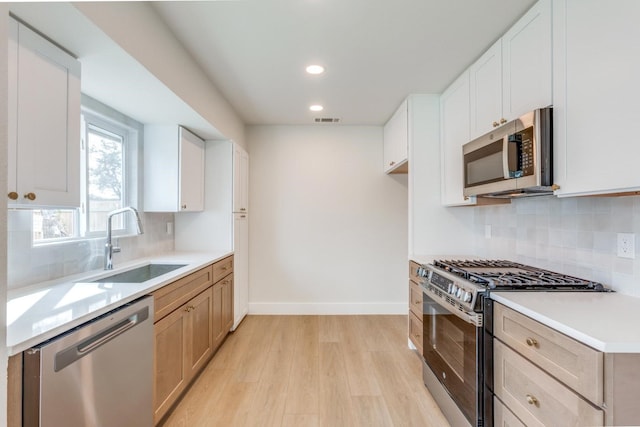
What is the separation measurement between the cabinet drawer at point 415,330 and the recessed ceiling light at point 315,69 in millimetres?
2233

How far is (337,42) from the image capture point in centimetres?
208

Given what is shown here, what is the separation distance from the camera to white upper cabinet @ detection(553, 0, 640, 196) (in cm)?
116

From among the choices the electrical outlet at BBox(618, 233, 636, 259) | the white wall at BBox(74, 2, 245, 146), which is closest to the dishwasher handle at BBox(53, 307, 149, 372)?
the white wall at BBox(74, 2, 245, 146)

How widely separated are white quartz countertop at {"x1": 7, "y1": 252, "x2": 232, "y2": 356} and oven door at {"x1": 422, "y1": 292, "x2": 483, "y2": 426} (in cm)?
175

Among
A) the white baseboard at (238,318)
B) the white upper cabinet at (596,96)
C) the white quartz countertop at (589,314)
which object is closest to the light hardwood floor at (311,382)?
the white baseboard at (238,318)

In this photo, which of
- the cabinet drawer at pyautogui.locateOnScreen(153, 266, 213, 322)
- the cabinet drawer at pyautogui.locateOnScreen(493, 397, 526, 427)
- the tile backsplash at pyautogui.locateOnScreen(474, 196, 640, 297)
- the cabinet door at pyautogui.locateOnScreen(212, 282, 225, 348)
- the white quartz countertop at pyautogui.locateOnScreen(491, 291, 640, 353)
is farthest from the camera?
the cabinet door at pyautogui.locateOnScreen(212, 282, 225, 348)

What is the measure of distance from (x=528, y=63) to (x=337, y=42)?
1154 millimetres

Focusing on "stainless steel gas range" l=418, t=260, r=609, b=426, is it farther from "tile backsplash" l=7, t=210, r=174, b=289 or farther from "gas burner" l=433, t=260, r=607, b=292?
"tile backsplash" l=7, t=210, r=174, b=289

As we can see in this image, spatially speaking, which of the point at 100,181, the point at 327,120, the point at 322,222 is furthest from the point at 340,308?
the point at 100,181

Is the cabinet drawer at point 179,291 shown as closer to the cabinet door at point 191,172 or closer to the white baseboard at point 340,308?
the cabinet door at point 191,172

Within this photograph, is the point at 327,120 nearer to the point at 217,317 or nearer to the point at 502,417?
the point at 217,317

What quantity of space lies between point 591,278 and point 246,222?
10.8 feet

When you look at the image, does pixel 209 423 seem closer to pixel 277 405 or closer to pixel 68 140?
pixel 277 405

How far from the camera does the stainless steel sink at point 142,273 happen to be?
216 cm
